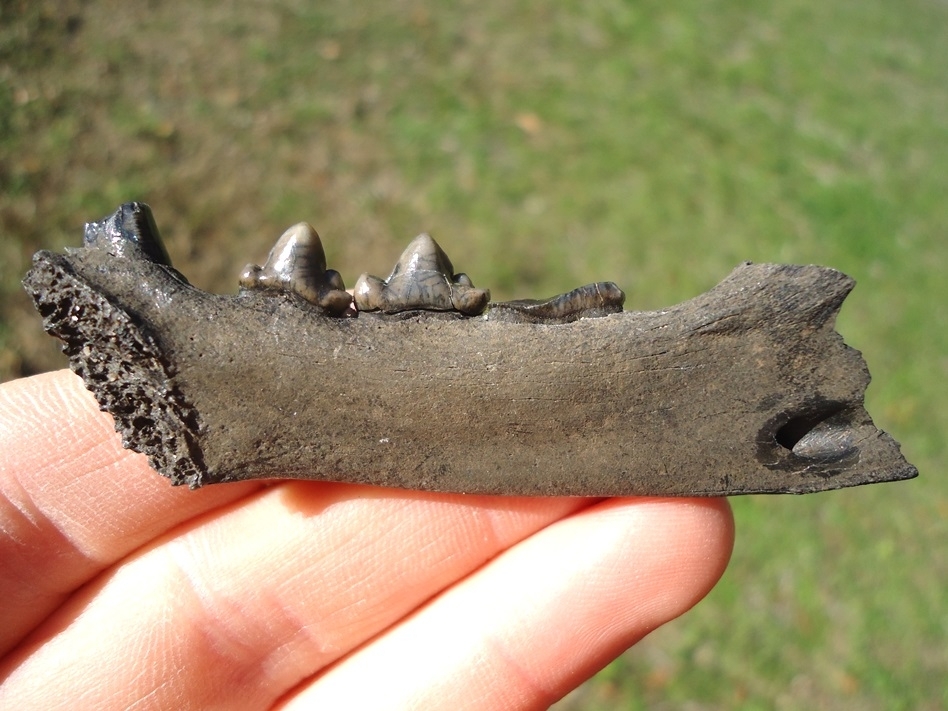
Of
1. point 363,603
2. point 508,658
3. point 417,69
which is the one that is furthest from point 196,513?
point 417,69

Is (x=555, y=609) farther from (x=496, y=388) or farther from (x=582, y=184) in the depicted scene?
(x=582, y=184)

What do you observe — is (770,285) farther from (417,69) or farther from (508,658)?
(417,69)

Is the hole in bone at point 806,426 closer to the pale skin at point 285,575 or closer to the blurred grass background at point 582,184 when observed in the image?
the pale skin at point 285,575

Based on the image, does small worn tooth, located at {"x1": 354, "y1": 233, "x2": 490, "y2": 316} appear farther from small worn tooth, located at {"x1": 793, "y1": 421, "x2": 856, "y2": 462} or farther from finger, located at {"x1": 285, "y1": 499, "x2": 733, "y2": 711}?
small worn tooth, located at {"x1": 793, "y1": 421, "x2": 856, "y2": 462}

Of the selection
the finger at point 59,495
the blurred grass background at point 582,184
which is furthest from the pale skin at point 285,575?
the blurred grass background at point 582,184

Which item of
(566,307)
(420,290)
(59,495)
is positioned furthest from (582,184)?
(59,495)

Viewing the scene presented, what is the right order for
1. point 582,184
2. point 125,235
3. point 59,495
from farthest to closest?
point 582,184, point 59,495, point 125,235

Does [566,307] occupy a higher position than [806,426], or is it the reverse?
[566,307]

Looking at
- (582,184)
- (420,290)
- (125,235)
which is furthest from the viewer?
(582,184)
